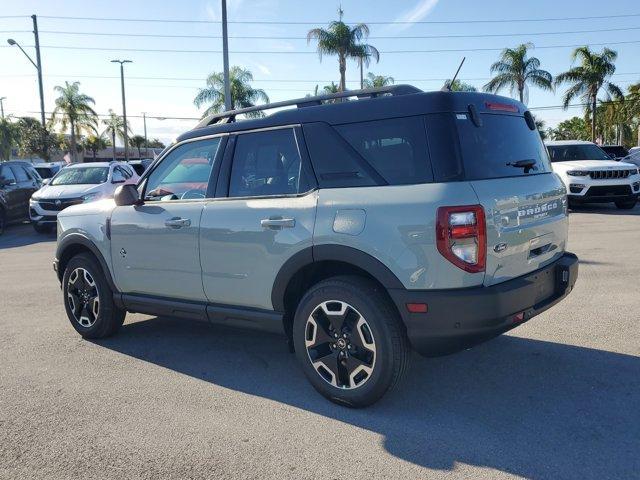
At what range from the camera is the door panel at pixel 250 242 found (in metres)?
3.77

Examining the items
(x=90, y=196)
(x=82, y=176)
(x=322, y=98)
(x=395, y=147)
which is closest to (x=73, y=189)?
(x=90, y=196)

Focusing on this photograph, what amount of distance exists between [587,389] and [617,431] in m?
0.61

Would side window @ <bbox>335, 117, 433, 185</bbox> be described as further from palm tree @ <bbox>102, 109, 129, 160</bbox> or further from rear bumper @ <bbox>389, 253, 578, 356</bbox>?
palm tree @ <bbox>102, 109, 129, 160</bbox>

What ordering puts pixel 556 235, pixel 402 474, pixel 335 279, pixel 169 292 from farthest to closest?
pixel 169 292 < pixel 556 235 < pixel 335 279 < pixel 402 474

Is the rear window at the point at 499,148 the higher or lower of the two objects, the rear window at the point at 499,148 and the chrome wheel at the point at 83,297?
the higher

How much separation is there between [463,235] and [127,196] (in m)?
2.94

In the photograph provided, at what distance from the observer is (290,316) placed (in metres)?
4.04

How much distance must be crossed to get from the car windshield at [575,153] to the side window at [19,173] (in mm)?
14385

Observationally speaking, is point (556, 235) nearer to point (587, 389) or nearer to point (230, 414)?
point (587, 389)

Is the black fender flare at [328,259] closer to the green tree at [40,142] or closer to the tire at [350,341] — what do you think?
the tire at [350,341]

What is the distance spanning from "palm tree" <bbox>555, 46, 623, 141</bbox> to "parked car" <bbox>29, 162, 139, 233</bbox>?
31.7 metres

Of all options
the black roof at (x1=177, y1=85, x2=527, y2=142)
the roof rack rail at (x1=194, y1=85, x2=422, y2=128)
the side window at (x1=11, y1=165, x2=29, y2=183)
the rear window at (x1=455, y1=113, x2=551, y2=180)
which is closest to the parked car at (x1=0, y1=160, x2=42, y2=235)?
the side window at (x1=11, y1=165, x2=29, y2=183)

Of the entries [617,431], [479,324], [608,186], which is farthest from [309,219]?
[608,186]

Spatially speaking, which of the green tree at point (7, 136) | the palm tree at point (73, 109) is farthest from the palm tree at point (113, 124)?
the palm tree at point (73, 109)
